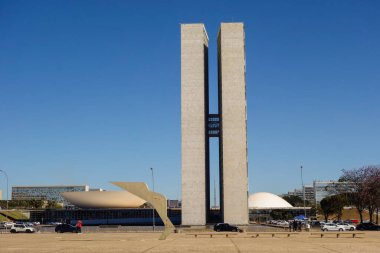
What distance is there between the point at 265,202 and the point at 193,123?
61.7m

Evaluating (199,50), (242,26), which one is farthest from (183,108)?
(242,26)

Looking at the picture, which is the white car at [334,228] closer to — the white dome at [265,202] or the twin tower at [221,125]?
the twin tower at [221,125]

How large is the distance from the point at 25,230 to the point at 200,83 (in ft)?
114

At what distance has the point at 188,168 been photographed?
7931 cm

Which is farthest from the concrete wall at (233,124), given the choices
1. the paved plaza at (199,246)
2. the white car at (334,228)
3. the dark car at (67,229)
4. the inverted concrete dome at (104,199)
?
the paved plaza at (199,246)

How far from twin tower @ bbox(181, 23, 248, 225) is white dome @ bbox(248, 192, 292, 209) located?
176 feet

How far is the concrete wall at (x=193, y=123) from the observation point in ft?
258

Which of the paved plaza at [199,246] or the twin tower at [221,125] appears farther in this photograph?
the twin tower at [221,125]

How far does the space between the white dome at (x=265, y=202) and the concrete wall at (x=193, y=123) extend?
55216 millimetres

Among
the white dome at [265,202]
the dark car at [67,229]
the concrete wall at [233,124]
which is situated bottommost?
the dark car at [67,229]

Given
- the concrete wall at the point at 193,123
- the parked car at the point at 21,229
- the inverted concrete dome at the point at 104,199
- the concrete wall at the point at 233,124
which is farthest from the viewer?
the inverted concrete dome at the point at 104,199

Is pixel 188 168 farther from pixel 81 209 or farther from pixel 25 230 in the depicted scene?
pixel 81 209

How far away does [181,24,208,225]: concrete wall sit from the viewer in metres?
78.6

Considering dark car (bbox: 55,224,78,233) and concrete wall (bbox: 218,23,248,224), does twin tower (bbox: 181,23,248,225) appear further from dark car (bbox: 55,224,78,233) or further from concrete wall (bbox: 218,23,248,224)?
dark car (bbox: 55,224,78,233)
